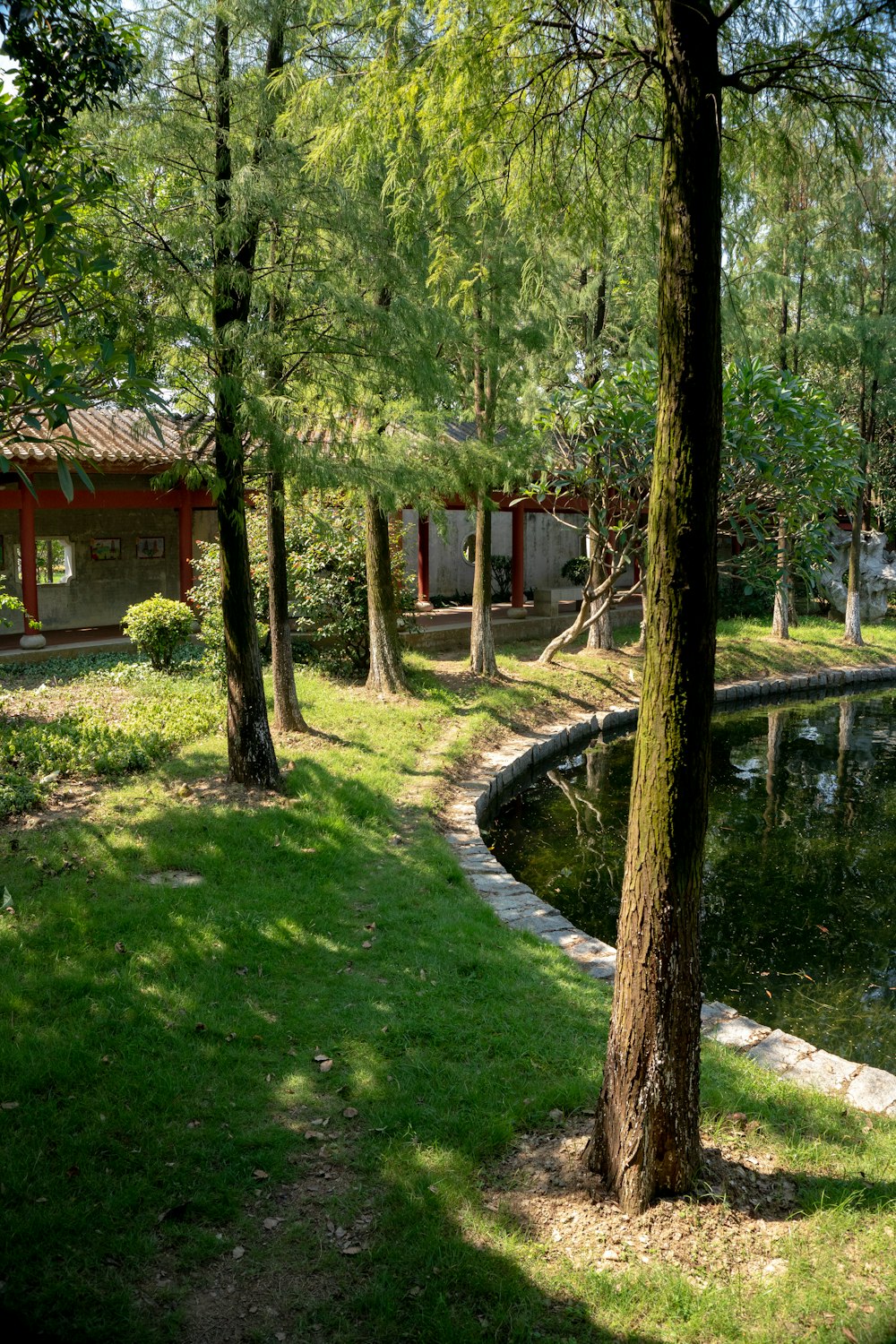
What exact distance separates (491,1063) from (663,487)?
9.34 feet

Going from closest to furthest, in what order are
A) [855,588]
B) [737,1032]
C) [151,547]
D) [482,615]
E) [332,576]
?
[737,1032] < [332,576] < [482,615] < [151,547] < [855,588]

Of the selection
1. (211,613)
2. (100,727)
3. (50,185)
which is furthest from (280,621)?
(50,185)

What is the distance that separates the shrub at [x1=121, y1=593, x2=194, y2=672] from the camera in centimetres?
1307

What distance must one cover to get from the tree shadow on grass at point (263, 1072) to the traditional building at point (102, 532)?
8.48 meters

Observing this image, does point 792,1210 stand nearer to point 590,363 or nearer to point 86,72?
point 86,72

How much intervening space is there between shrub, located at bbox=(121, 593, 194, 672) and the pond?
5.18 meters

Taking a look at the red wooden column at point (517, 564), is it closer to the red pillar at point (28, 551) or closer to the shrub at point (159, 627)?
the shrub at point (159, 627)

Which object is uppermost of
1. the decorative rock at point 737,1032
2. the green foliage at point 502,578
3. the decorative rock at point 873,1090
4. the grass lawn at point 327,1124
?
the green foliage at point 502,578

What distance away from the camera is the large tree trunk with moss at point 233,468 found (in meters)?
7.59

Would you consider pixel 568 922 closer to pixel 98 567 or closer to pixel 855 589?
pixel 98 567

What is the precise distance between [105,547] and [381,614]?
730cm

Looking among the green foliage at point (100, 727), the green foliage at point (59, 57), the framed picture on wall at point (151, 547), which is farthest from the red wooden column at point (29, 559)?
the green foliage at point (59, 57)

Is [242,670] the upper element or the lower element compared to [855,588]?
lower

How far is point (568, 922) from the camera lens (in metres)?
7.21
